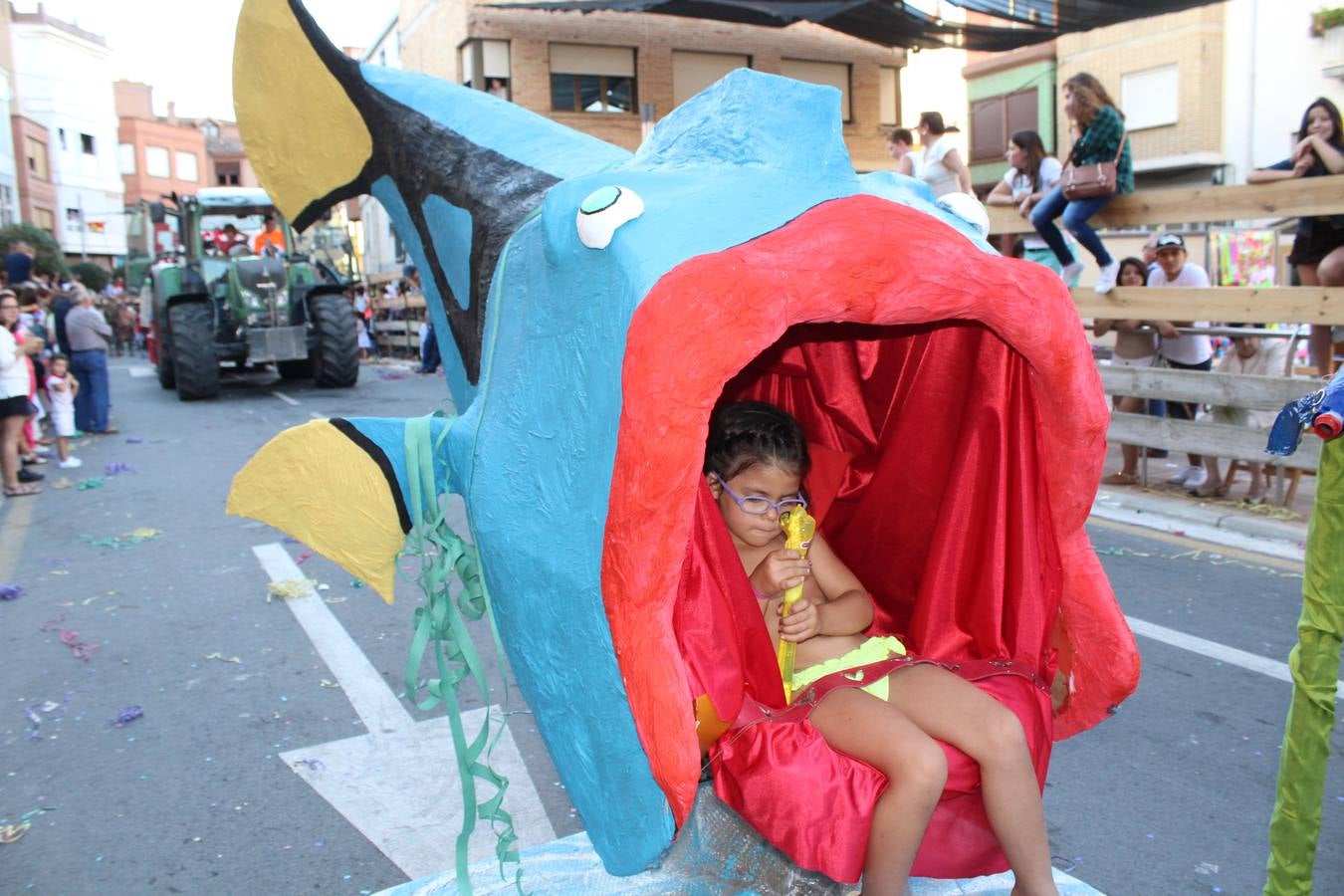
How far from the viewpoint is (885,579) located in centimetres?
251

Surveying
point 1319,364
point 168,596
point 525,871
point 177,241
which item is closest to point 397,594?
point 168,596

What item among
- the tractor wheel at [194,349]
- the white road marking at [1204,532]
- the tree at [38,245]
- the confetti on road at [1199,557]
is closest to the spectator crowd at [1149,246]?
the white road marking at [1204,532]

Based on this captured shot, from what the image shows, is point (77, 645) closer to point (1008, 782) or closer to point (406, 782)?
point (406, 782)

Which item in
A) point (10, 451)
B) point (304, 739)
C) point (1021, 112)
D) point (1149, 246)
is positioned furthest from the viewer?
point (1021, 112)

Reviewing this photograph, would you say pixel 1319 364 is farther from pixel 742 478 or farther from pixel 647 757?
pixel 647 757

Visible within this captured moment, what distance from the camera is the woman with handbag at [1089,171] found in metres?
6.54

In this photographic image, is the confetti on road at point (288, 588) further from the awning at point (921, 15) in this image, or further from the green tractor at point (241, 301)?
the awning at point (921, 15)

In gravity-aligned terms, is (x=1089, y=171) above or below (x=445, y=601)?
Answer: above

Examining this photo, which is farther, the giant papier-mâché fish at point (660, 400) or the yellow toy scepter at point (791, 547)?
the yellow toy scepter at point (791, 547)

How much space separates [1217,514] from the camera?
242 inches

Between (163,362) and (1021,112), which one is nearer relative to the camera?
(163,362)

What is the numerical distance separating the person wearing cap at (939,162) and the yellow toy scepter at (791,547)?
6013 millimetres

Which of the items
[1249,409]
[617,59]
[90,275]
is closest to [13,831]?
[1249,409]

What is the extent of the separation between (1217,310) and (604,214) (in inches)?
227
